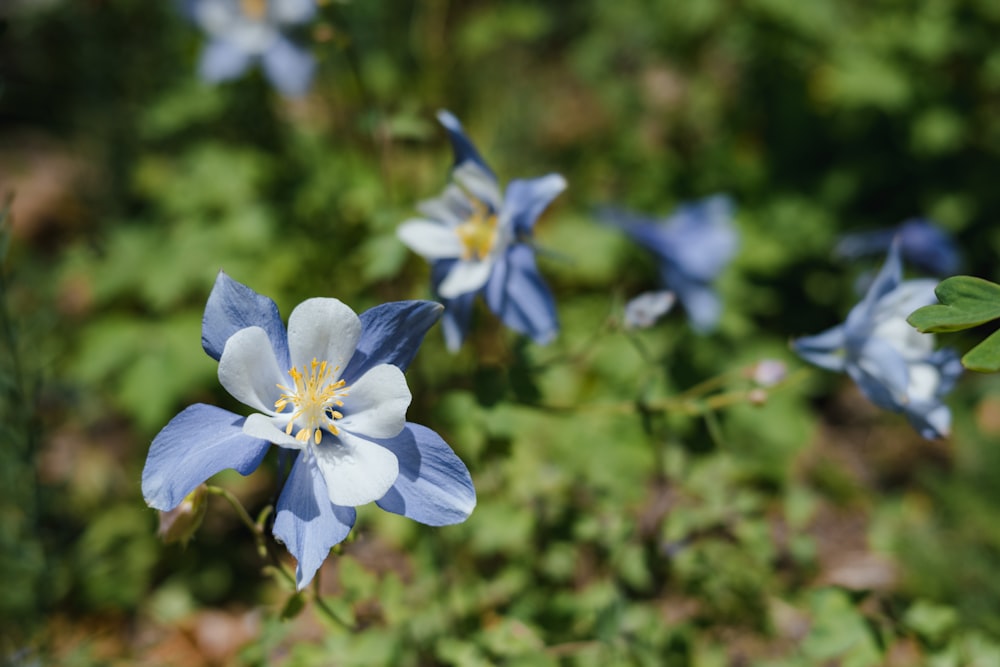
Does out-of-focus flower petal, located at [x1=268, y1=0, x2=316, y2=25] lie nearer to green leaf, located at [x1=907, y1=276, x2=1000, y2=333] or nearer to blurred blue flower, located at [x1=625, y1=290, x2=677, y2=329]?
blurred blue flower, located at [x1=625, y1=290, x2=677, y2=329]

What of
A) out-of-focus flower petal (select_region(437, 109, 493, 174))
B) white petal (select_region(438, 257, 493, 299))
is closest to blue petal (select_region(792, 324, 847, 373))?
white petal (select_region(438, 257, 493, 299))

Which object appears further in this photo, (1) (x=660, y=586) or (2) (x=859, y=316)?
(1) (x=660, y=586)

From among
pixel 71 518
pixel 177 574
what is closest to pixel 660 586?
pixel 177 574

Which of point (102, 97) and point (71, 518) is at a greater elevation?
point (102, 97)

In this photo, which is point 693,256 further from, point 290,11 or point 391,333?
point 290,11

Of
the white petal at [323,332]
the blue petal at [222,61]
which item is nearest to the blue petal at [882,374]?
the white petal at [323,332]

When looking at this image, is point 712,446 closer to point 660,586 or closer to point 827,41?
point 660,586

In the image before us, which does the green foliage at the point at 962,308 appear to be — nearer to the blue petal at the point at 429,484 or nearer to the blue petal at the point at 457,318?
the blue petal at the point at 429,484
